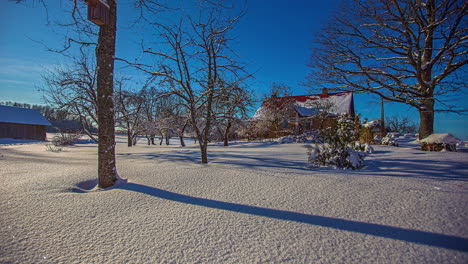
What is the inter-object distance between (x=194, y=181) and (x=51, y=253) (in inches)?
76.4

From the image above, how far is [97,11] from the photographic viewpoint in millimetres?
2785

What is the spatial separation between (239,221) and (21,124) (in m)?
39.3

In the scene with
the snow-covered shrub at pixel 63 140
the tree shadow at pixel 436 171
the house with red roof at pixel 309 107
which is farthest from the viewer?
the house with red roof at pixel 309 107

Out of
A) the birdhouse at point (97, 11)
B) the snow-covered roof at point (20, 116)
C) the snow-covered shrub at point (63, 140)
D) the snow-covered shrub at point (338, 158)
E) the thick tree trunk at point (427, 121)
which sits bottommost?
the snow-covered shrub at point (338, 158)

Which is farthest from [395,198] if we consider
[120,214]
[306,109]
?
[306,109]

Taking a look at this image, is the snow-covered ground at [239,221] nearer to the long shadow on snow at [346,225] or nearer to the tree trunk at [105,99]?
the long shadow on snow at [346,225]

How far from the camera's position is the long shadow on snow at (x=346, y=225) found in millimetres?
1515

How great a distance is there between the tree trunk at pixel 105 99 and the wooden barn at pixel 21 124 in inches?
1435

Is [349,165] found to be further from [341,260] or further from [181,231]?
[181,231]

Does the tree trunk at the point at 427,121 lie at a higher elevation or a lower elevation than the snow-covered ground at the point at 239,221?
higher

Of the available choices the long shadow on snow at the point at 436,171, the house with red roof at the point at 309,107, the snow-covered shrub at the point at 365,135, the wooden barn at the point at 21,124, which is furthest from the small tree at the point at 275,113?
the wooden barn at the point at 21,124

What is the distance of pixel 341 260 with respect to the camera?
1347mm

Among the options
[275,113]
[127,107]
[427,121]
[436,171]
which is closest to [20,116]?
[127,107]

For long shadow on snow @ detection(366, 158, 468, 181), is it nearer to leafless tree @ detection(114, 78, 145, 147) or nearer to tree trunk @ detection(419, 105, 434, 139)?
tree trunk @ detection(419, 105, 434, 139)
